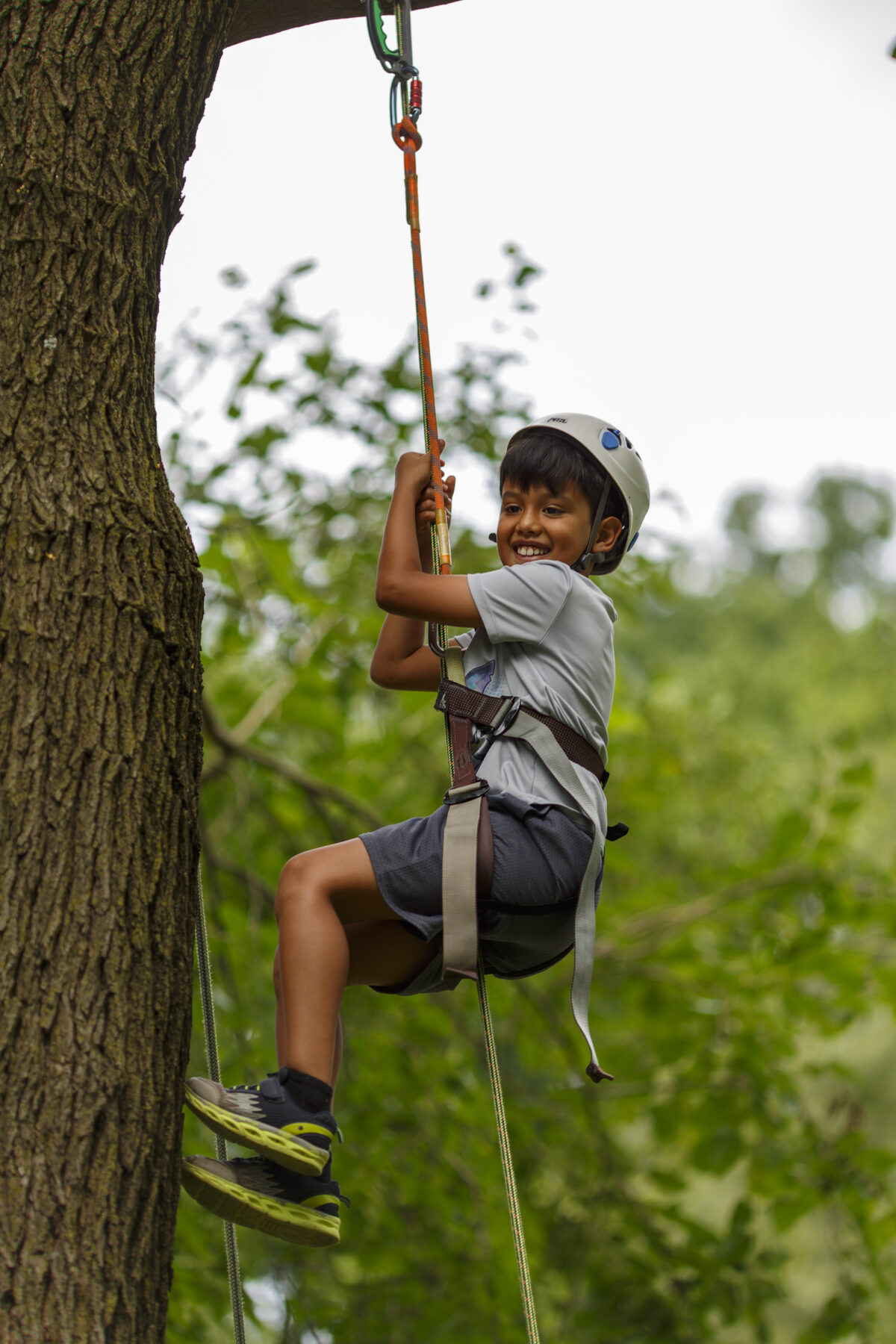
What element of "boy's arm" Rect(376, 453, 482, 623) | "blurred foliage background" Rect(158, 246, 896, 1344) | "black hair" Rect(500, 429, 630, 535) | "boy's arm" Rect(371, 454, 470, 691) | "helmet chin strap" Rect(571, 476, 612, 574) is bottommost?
"blurred foliage background" Rect(158, 246, 896, 1344)

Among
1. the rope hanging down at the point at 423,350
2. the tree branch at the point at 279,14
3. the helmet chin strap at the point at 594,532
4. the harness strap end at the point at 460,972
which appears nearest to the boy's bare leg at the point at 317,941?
the harness strap end at the point at 460,972

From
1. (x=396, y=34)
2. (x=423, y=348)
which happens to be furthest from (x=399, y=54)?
(x=423, y=348)

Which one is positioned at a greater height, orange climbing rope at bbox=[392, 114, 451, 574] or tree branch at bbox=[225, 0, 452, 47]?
tree branch at bbox=[225, 0, 452, 47]

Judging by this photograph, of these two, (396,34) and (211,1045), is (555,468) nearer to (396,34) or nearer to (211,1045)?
(396,34)

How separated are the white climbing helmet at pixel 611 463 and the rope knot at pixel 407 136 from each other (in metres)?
0.56

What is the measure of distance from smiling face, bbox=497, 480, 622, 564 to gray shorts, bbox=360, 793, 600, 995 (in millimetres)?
468

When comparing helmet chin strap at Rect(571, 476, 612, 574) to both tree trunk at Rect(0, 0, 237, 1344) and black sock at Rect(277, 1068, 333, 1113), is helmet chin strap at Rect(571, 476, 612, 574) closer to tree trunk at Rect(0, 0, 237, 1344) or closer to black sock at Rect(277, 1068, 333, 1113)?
tree trunk at Rect(0, 0, 237, 1344)

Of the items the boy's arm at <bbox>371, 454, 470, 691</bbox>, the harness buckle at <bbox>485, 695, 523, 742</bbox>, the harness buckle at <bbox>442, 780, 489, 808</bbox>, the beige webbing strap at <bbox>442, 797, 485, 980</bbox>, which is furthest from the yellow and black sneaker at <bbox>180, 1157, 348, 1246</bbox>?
the boy's arm at <bbox>371, 454, 470, 691</bbox>

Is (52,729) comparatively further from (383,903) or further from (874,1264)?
(874,1264)

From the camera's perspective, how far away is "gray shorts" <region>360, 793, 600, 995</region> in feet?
6.70

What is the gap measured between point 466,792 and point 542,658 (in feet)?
0.96

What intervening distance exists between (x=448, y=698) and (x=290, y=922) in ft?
1.49

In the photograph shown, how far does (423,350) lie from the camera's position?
7.71 feet

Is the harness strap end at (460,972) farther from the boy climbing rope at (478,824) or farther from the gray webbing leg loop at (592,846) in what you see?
the gray webbing leg loop at (592,846)
